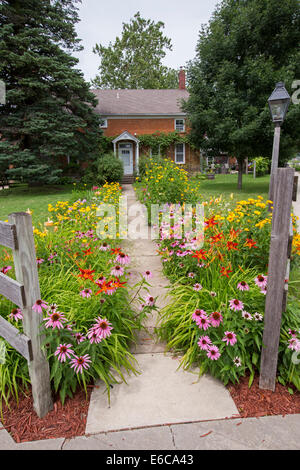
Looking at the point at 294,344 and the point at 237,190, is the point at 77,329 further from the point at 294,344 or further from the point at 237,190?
the point at 237,190

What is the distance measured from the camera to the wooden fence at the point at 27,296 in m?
1.64

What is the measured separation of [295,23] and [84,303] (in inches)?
579

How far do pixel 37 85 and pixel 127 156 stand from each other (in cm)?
1000

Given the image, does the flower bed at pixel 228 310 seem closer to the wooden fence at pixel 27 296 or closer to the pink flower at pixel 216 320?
the pink flower at pixel 216 320

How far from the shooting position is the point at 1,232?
5.62 ft

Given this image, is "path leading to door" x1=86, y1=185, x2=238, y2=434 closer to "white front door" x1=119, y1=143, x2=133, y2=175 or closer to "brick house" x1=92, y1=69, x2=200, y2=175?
"brick house" x1=92, y1=69, x2=200, y2=175

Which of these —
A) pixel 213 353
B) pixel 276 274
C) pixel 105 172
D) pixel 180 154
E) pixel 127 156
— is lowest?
pixel 213 353

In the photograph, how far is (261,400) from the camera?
6.39ft

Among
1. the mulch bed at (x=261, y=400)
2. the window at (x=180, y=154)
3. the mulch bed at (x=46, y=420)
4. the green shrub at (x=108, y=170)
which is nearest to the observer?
the mulch bed at (x=46, y=420)

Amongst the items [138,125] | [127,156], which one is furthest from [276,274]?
[138,125]

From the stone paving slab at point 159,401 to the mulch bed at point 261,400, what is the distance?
0.07m

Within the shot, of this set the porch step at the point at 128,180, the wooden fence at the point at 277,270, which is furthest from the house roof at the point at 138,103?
the wooden fence at the point at 277,270

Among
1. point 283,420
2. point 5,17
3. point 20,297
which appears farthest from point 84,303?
point 5,17
